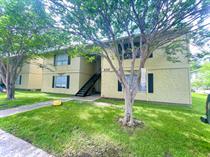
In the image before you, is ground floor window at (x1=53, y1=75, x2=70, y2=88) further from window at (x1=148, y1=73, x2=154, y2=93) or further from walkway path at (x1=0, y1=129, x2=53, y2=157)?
walkway path at (x1=0, y1=129, x2=53, y2=157)

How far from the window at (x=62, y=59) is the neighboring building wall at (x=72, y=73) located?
43 centimetres

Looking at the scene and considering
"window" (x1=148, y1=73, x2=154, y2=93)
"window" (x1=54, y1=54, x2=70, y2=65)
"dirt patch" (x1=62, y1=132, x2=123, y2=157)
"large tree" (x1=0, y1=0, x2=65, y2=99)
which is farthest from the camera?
"window" (x1=54, y1=54, x2=70, y2=65)

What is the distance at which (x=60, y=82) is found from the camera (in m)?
17.3

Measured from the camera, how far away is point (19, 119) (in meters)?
6.77

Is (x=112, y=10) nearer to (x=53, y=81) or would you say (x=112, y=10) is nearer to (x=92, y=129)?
(x=92, y=129)

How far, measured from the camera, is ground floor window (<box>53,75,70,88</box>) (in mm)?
16566

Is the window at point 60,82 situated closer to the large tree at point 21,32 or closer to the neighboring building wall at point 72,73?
the neighboring building wall at point 72,73

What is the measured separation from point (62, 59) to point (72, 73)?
282 centimetres

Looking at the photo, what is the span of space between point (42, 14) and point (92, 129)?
5.48 m

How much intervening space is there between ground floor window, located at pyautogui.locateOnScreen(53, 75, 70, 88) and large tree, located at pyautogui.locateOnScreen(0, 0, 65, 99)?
486cm

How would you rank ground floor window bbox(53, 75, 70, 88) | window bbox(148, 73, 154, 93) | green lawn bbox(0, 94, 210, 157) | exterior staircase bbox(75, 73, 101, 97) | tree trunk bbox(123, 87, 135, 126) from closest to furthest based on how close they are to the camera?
1. green lawn bbox(0, 94, 210, 157)
2. tree trunk bbox(123, 87, 135, 126)
3. window bbox(148, 73, 154, 93)
4. exterior staircase bbox(75, 73, 101, 97)
5. ground floor window bbox(53, 75, 70, 88)

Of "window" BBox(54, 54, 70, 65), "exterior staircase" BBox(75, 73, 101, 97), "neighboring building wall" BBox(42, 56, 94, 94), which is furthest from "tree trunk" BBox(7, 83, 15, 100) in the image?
"window" BBox(54, 54, 70, 65)

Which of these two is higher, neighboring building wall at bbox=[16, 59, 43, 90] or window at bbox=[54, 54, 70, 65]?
window at bbox=[54, 54, 70, 65]

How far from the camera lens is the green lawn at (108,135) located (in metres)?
4.21
